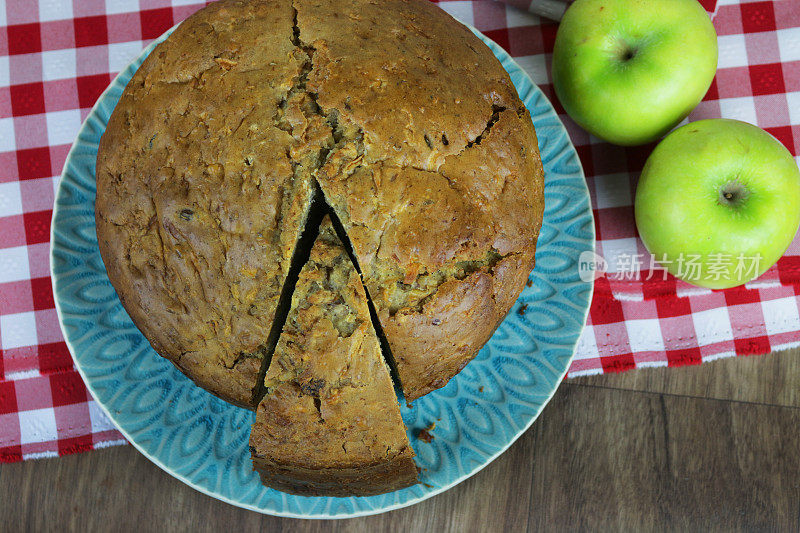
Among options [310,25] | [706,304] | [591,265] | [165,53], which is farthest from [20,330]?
[706,304]

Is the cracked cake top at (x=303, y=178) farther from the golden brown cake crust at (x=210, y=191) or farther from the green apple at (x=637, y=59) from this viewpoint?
the green apple at (x=637, y=59)

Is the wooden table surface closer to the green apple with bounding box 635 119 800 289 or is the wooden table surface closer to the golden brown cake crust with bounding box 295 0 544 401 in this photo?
the green apple with bounding box 635 119 800 289

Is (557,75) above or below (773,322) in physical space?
above

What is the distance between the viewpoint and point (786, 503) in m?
2.03

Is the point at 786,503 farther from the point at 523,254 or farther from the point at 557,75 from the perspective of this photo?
the point at 557,75

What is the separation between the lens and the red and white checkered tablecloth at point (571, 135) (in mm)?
1948

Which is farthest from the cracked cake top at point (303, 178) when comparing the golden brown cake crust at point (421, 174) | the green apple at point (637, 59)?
the green apple at point (637, 59)

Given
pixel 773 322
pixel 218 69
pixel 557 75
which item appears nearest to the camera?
pixel 218 69

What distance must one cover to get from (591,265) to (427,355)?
0.69 m

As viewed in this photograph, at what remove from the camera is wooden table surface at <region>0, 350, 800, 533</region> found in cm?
200

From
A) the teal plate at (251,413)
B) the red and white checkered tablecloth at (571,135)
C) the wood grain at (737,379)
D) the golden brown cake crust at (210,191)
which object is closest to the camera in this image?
the golden brown cake crust at (210,191)

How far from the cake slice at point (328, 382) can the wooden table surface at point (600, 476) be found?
715 millimetres

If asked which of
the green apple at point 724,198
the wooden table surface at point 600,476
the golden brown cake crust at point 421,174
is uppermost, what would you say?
the golden brown cake crust at point 421,174

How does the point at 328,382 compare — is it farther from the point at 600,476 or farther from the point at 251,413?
the point at 600,476
